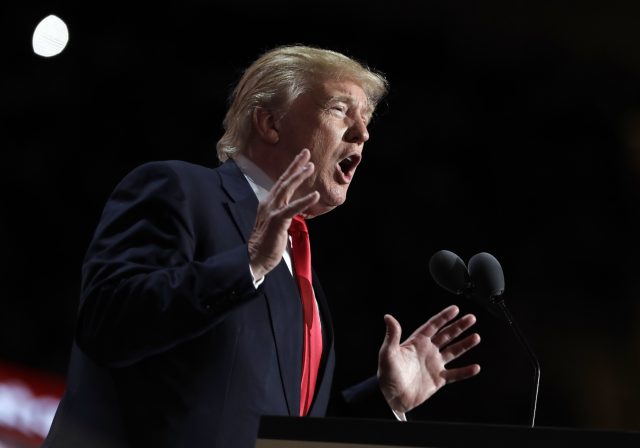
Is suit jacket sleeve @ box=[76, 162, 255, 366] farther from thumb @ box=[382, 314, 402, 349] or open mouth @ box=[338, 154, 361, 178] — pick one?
open mouth @ box=[338, 154, 361, 178]

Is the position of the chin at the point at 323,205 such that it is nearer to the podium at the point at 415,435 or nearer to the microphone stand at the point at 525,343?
the microphone stand at the point at 525,343

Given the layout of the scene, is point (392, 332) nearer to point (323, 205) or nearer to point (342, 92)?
point (323, 205)

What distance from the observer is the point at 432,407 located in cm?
397

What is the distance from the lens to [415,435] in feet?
3.68

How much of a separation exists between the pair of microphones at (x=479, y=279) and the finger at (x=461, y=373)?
0.41 feet

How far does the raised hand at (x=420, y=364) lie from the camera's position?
1907 mm

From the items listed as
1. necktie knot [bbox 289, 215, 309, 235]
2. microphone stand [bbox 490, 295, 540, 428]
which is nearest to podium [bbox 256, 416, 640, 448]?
microphone stand [bbox 490, 295, 540, 428]

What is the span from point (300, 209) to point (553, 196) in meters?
2.86

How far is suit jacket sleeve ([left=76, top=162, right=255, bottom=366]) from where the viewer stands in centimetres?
142

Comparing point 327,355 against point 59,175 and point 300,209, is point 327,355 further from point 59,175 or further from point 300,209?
point 59,175

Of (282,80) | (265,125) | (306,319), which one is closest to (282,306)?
(306,319)

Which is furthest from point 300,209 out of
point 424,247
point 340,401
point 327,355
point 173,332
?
point 424,247

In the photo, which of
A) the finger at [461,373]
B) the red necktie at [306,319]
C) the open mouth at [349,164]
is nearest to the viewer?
the red necktie at [306,319]

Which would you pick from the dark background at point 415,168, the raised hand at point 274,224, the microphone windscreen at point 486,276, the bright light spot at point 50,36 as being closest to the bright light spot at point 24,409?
the dark background at point 415,168
